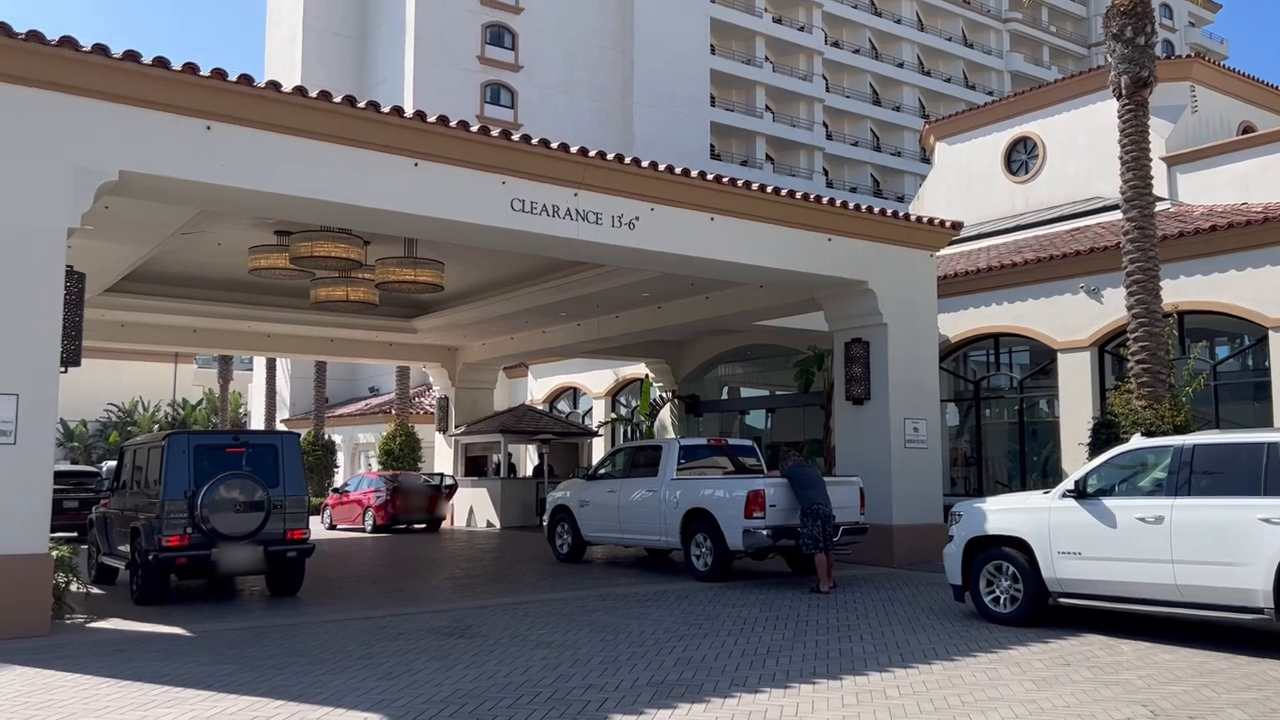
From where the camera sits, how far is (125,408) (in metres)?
55.9

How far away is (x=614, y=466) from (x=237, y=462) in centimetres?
554

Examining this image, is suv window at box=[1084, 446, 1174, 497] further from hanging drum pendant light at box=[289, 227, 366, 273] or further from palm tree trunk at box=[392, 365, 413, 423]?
palm tree trunk at box=[392, 365, 413, 423]

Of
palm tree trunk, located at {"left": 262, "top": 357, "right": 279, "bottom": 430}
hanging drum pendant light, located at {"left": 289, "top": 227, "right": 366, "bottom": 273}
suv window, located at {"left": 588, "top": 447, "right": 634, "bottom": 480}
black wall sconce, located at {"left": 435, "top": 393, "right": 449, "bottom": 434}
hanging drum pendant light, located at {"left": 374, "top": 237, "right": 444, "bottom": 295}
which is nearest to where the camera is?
hanging drum pendant light, located at {"left": 289, "top": 227, "right": 366, "bottom": 273}

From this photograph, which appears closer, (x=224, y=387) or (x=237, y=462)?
(x=237, y=462)

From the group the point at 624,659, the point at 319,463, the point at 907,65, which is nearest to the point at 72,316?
the point at 624,659

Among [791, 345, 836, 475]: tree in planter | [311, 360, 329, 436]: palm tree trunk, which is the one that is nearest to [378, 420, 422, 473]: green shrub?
[311, 360, 329, 436]: palm tree trunk

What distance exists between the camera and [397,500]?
23.8 metres

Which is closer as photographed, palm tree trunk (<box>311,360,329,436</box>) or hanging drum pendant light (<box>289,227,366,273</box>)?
hanging drum pendant light (<box>289,227,366,273</box>)

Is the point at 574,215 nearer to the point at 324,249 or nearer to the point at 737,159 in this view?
the point at 324,249

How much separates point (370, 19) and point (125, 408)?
24.5 m

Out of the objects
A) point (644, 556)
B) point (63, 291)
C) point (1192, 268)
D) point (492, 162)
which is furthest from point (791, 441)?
point (63, 291)

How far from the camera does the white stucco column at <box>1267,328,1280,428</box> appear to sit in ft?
50.4

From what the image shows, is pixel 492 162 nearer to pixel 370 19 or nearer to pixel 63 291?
pixel 63 291

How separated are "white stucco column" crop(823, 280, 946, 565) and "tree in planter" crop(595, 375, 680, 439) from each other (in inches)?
374
